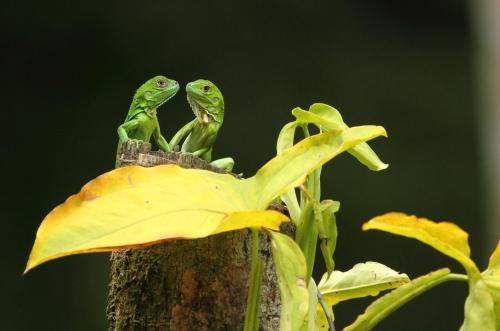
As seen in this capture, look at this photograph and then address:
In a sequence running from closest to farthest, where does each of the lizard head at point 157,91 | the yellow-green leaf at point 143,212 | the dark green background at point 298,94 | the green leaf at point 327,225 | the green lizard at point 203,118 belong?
the yellow-green leaf at point 143,212
the green leaf at point 327,225
the green lizard at point 203,118
the lizard head at point 157,91
the dark green background at point 298,94

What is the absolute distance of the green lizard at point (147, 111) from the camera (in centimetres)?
155

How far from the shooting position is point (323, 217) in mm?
866

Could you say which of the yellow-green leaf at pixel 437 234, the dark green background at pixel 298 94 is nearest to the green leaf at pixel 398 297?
the yellow-green leaf at pixel 437 234

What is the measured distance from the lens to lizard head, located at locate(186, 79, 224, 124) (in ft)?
5.09

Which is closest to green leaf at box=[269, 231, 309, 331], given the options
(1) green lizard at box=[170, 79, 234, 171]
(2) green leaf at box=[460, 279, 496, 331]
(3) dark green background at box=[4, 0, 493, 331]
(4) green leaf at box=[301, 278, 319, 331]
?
(4) green leaf at box=[301, 278, 319, 331]

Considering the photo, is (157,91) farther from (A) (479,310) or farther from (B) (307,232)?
Answer: (A) (479,310)

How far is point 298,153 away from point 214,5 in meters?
3.46

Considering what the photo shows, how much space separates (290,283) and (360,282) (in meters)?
0.31

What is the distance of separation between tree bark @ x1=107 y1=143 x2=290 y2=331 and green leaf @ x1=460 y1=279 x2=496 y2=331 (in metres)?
0.27

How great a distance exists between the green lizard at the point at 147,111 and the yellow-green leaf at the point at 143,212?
743 mm

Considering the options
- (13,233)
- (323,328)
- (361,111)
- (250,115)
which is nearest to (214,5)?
(250,115)

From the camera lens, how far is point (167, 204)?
75 cm

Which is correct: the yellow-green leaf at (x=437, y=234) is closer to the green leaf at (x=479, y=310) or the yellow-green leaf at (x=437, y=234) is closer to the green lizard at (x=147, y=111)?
the green leaf at (x=479, y=310)

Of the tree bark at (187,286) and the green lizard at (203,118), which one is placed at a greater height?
the green lizard at (203,118)
